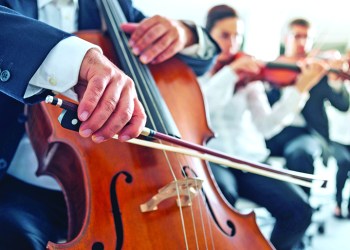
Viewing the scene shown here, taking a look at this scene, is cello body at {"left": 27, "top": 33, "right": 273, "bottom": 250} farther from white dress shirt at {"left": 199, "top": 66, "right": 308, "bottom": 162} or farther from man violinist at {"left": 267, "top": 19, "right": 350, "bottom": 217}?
man violinist at {"left": 267, "top": 19, "right": 350, "bottom": 217}

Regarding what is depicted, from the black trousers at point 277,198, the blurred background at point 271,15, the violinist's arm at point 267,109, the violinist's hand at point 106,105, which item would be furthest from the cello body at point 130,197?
the blurred background at point 271,15

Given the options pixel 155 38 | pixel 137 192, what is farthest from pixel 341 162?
pixel 137 192

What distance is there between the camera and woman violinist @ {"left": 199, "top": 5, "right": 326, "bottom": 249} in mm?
1011

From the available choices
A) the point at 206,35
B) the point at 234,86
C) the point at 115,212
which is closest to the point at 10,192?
the point at 115,212

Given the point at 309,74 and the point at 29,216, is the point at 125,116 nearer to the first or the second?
the point at 29,216

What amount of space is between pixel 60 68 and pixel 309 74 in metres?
1.20

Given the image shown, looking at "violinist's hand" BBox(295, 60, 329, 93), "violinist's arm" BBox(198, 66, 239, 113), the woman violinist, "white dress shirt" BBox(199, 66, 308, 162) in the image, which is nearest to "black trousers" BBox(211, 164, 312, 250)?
the woman violinist

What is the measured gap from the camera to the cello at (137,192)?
52 cm

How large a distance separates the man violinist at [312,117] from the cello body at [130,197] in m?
0.93

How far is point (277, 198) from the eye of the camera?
3.31ft

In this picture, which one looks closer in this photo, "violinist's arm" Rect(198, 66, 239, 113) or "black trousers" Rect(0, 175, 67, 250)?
"black trousers" Rect(0, 175, 67, 250)

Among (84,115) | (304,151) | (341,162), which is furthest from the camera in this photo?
(341,162)

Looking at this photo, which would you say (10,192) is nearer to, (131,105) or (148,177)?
(148,177)

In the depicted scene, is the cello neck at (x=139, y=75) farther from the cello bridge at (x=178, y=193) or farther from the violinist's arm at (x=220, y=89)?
the violinist's arm at (x=220, y=89)
